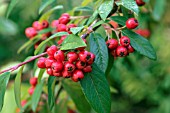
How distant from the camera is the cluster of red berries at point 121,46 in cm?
124

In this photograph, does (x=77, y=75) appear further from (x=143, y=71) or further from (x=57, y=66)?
(x=143, y=71)

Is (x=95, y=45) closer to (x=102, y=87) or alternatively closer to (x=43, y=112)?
(x=102, y=87)

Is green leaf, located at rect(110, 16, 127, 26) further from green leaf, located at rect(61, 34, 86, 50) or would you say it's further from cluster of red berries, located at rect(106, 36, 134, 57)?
green leaf, located at rect(61, 34, 86, 50)

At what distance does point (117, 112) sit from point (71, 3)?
1886 mm

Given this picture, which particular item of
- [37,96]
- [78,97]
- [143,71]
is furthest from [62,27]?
[143,71]

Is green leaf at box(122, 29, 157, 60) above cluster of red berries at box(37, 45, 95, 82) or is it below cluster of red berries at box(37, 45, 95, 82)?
below

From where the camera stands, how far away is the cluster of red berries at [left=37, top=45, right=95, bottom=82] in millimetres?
1162

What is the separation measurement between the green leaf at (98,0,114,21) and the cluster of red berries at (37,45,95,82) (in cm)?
14

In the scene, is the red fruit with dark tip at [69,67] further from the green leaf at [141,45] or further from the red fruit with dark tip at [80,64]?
the green leaf at [141,45]

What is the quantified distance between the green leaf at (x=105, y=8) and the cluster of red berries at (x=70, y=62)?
0.45ft

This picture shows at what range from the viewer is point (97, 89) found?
1.24 m

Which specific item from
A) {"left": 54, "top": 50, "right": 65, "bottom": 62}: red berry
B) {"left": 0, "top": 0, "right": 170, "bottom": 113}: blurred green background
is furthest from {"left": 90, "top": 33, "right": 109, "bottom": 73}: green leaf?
{"left": 0, "top": 0, "right": 170, "bottom": 113}: blurred green background

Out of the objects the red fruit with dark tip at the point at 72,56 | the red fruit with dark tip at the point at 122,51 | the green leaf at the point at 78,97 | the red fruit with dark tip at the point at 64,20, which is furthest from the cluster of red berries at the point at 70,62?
the green leaf at the point at 78,97

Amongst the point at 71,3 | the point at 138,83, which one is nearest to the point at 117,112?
the point at 138,83
